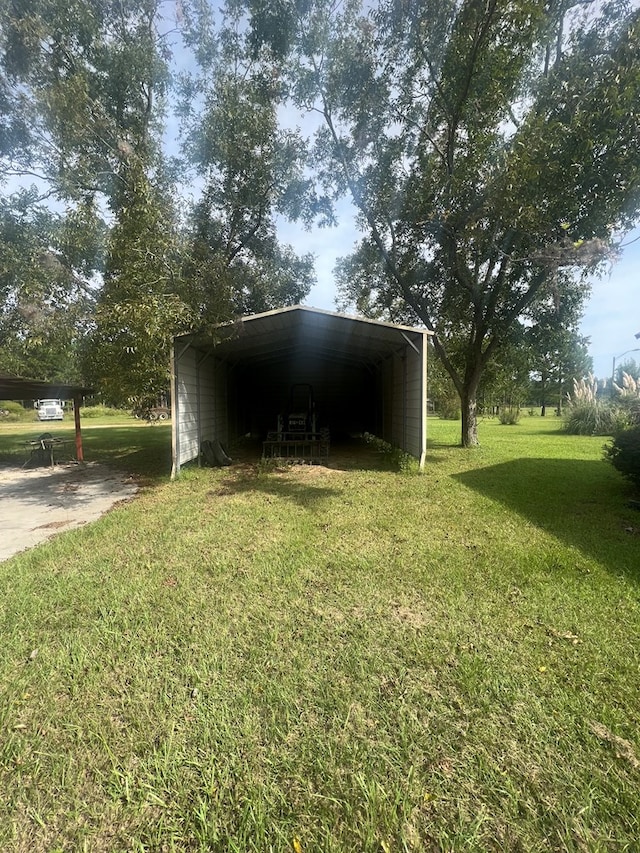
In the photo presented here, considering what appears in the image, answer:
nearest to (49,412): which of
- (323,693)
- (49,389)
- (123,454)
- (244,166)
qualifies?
(123,454)

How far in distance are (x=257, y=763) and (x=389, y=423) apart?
1075 centimetres

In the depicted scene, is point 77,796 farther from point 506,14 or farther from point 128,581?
point 506,14

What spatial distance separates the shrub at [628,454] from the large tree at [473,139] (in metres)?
2.95

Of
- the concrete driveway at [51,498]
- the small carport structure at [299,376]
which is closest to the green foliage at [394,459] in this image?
the small carport structure at [299,376]

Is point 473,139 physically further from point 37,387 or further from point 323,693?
point 37,387

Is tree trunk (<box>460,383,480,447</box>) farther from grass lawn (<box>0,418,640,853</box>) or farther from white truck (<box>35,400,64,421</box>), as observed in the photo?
white truck (<box>35,400,64,421</box>)

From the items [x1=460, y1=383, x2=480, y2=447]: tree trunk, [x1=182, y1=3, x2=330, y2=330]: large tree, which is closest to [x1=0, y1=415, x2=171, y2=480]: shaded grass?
[x1=182, y1=3, x2=330, y2=330]: large tree

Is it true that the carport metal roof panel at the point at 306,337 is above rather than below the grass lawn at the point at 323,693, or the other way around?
above

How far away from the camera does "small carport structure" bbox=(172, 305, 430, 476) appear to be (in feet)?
25.4

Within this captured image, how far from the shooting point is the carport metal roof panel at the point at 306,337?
7.41 m

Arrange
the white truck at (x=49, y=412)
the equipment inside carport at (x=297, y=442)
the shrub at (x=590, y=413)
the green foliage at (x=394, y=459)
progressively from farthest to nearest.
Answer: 1. the white truck at (x=49, y=412)
2. the shrub at (x=590, y=413)
3. the equipment inside carport at (x=297, y=442)
4. the green foliage at (x=394, y=459)

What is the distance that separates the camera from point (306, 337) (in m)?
10.7

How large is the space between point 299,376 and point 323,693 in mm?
15170

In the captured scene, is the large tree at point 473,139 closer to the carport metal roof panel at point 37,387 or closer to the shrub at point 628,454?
A: the shrub at point 628,454
